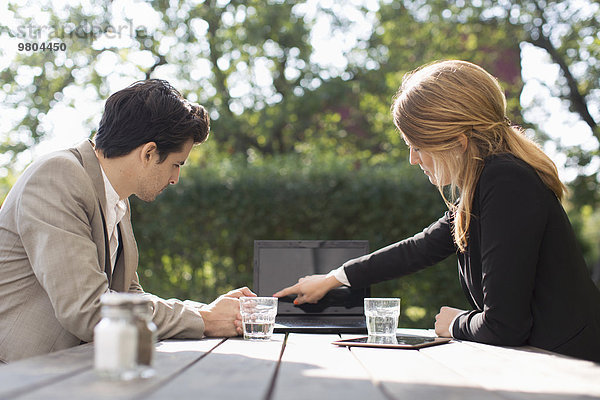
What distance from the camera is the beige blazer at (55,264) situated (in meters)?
1.84

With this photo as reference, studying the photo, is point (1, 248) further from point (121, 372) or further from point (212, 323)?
point (121, 372)

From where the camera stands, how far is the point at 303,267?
113 inches

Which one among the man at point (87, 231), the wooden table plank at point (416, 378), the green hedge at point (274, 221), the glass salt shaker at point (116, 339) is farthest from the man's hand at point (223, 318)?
the green hedge at point (274, 221)

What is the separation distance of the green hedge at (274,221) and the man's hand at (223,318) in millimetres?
3173

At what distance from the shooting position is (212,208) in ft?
17.9

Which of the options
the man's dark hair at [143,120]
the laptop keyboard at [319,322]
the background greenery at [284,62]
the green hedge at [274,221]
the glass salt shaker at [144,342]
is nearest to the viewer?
the glass salt shaker at [144,342]

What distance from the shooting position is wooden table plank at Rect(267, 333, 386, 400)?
43.7 inches

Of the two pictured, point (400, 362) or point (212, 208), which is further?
point (212, 208)

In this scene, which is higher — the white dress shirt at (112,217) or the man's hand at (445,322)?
the white dress shirt at (112,217)

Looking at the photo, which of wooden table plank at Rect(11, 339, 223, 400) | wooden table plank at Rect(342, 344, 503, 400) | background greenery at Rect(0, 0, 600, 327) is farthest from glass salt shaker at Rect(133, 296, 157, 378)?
background greenery at Rect(0, 0, 600, 327)

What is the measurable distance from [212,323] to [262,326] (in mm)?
199

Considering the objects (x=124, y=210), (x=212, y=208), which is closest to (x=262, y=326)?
(x=124, y=210)

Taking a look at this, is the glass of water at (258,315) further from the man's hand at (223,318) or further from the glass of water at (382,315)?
the glass of water at (382,315)

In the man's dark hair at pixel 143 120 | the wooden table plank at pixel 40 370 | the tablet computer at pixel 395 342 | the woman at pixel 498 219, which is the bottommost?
the tablet computer at pixel 395 342
